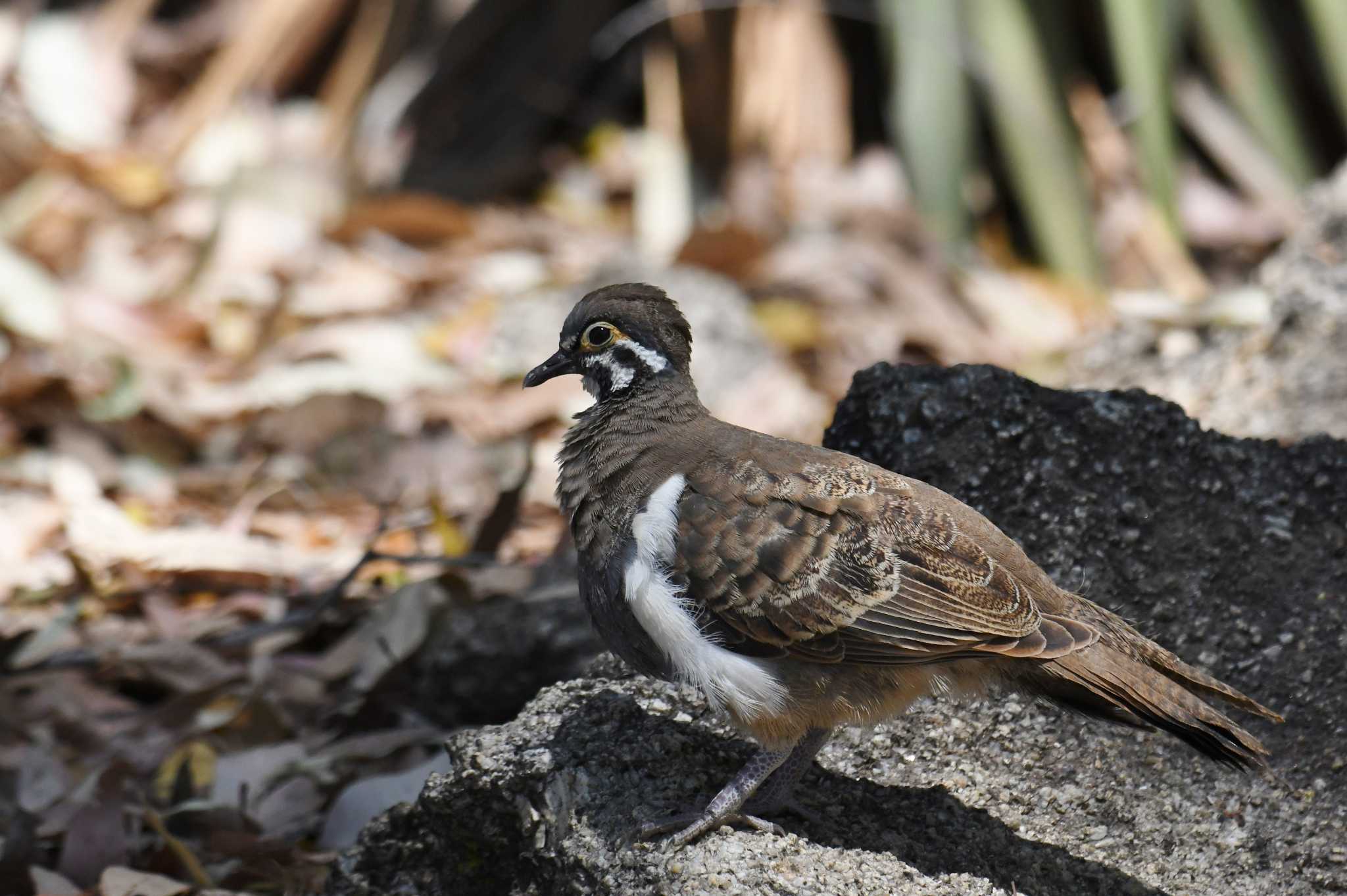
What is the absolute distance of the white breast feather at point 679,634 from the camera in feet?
10.6

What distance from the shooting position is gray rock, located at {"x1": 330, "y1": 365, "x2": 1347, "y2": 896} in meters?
3.20

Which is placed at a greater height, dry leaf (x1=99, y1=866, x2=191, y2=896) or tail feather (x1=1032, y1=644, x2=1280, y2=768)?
tail feather (x1=1032, y1=644, x2=1280, y2=768)

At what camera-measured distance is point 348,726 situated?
4598mm

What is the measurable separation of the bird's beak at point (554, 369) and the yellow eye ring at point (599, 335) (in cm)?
7

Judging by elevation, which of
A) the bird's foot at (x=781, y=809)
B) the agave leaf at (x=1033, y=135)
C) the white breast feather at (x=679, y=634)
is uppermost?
the agave leaf at (x=1033, y=135)

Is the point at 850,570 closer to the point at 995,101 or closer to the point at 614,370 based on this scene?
the point at 614,370

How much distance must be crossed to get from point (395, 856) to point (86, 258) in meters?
5.21

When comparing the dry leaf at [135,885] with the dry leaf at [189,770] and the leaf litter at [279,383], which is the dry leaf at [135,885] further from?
the dry leaf at [189,770]

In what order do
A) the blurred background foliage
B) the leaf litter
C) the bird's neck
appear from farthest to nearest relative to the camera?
1. the blurred background foliage
2. the leaf litter
3. the bird's neck

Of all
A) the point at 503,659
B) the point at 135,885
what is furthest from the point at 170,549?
the point at 135,885

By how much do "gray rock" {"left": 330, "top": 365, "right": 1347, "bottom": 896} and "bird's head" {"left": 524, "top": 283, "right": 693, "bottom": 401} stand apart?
1.85 ft

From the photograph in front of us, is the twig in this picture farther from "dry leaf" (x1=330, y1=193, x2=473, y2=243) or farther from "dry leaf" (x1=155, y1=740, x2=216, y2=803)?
"dry leaf" (x1=330, y1=193, x2=473, y2=243)

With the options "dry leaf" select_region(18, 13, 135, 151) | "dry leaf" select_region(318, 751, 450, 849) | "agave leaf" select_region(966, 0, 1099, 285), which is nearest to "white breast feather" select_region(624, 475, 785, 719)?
"dry leaf" select_region(318, 751, 450, 849)

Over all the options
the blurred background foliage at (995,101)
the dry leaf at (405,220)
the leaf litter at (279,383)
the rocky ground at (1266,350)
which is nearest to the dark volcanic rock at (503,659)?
the leaf litter at (279,383)
